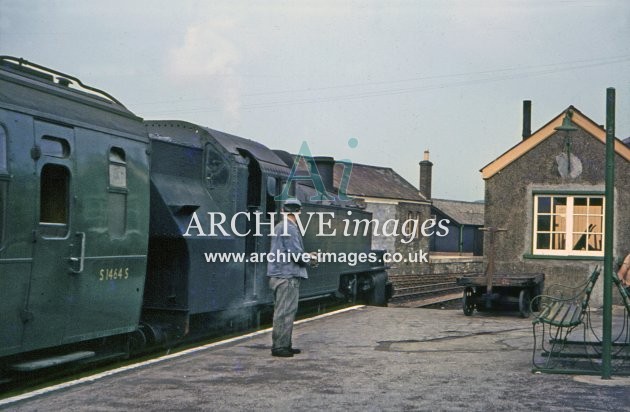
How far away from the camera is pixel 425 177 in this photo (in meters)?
56.8

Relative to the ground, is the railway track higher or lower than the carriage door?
Answer: lower

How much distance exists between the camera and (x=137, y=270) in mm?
8977

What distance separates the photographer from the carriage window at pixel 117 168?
28.0 ft

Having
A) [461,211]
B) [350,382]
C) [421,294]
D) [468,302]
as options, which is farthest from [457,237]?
[350,382]

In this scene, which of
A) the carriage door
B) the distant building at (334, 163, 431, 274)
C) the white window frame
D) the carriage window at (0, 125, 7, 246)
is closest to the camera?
the carriage window at (0, 125, 7, 246)

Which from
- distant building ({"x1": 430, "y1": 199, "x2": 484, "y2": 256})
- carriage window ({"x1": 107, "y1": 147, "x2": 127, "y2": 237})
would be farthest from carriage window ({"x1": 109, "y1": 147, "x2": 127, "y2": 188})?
distant building ({"x1": 430, "y1": 199, "x2": 484, "y2": 256})

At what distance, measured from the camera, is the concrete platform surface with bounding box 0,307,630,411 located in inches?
252

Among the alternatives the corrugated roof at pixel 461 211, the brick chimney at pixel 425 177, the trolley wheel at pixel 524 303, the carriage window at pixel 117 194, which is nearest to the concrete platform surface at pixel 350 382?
the carriage window at pixel 117 194

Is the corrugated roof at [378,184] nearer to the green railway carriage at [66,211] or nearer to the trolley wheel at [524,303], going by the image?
the trolley wheel at [524,303]

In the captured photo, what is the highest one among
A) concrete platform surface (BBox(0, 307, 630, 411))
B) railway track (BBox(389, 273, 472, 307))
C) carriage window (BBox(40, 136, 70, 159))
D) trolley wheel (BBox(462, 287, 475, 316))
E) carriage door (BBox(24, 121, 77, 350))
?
carriage window (BBox(40, 136, 70, 159))

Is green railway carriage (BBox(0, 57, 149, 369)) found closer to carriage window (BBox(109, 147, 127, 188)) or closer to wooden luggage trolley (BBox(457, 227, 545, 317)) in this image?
carriage window (BBox(109, 147, 127, 188))

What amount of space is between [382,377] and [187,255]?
10.9 ft

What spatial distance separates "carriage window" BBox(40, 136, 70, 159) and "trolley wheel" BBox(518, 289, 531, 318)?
9.61 metres

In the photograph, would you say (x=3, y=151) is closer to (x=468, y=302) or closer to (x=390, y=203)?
(x=468, y=302)
